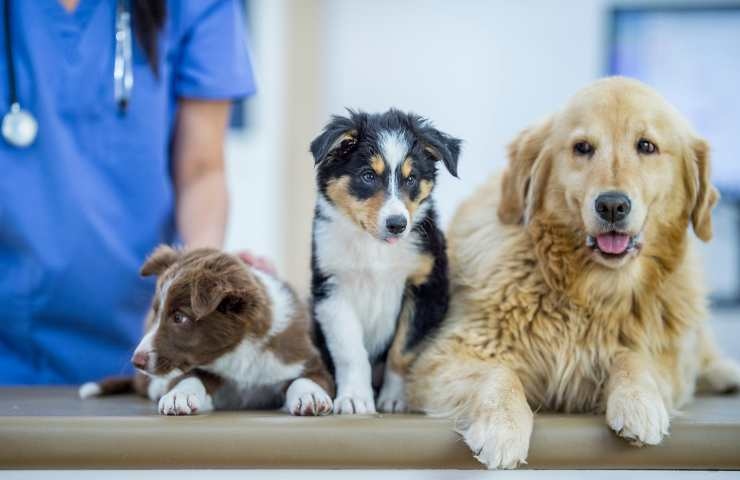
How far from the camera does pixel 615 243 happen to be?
3.95 ft

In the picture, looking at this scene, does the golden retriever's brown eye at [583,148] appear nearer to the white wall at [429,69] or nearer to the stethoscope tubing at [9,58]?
the stethoscope tubing at [9,58]

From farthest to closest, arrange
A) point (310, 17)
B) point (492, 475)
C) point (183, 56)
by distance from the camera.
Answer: point (310, 17)
point (183, 56)
point (492, 475)

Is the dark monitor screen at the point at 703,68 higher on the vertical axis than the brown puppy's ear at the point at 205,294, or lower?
higher

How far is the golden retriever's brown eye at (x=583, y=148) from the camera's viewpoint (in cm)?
125

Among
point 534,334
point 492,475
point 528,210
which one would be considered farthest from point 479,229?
point 492,475

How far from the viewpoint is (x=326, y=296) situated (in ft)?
4.04

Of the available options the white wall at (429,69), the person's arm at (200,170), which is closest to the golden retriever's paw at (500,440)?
the person's arm at (200,170)

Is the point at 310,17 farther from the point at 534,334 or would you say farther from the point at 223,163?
the point at 534,334

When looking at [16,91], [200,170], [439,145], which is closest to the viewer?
[439,145]

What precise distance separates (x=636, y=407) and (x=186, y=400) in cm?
59

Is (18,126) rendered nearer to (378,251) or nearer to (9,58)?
(9,58)

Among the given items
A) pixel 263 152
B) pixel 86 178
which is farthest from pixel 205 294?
pixel 263 152

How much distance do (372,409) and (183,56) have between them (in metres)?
0.84

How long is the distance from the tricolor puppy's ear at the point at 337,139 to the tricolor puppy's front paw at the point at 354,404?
0.33 m
